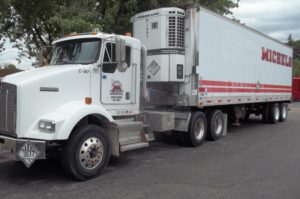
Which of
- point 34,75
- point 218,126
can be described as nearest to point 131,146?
point 34,75

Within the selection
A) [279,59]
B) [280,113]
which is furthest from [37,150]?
Result: [280,113]

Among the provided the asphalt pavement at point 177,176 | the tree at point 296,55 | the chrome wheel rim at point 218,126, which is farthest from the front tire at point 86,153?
the tree at point 296,55

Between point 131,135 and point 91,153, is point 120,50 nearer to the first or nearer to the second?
point 131,135

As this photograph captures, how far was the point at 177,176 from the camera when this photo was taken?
6.41 meters

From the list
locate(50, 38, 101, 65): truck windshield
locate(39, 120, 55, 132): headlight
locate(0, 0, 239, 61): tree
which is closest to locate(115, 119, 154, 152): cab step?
locate(50, 38, 101, 65): truck windshield

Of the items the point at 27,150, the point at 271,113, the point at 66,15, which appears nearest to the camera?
the point at 27,150

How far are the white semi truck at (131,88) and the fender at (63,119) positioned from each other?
0.02 meters

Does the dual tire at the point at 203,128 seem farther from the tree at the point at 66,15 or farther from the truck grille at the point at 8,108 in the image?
the truck grille at the point at 8,108

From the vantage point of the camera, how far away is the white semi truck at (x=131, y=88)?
5.83 meters

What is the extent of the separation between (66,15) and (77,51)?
4103 millimetres

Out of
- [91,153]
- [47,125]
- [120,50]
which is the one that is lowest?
[91,153]

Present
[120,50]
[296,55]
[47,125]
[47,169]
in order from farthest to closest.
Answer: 1. [296,55]
2. [47,169]
3. [120,50]
4. [47,125]

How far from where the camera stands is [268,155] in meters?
8.41

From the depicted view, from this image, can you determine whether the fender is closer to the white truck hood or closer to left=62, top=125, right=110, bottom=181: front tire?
left=62, top=125, right=110, bottom=181: front tire
